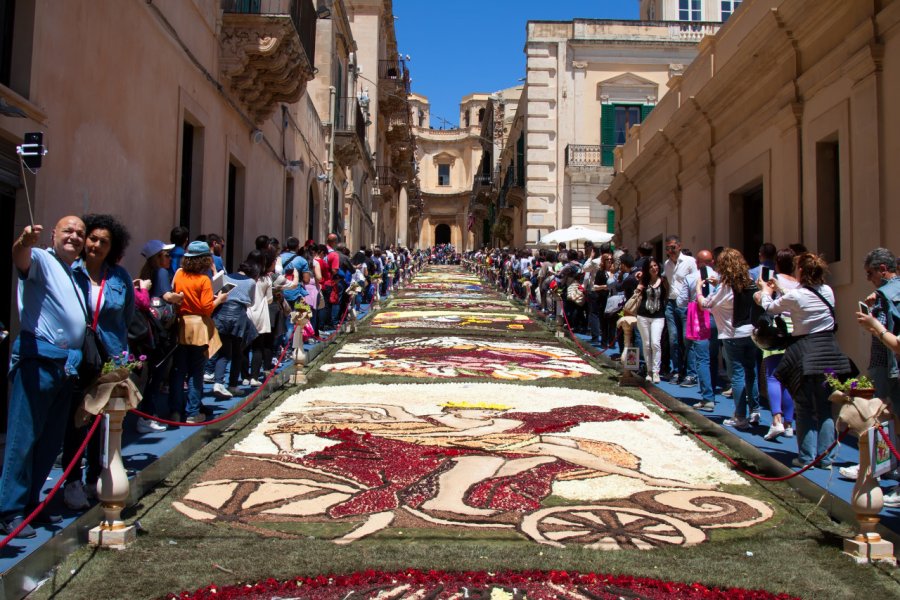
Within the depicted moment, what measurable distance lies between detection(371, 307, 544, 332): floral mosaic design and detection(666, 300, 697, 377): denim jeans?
7.16 metres

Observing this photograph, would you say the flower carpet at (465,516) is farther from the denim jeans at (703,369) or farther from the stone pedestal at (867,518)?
the denim jeans at (703,369)

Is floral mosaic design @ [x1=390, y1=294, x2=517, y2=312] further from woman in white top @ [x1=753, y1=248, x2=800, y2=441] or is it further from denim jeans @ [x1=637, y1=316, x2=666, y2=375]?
woman in white top @ [x1=753, y1=248, x2=800, y2=441]

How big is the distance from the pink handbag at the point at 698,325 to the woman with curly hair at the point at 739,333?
1.12 m

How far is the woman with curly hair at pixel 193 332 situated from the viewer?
26.3 ft

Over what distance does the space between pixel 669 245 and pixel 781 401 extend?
4.05m

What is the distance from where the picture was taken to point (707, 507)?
600 cm

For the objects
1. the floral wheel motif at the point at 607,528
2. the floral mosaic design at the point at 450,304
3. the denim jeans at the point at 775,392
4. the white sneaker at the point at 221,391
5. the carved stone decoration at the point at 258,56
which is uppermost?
the carved stone decoration at the point at 258,56

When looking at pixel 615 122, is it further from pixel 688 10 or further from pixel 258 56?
pixel 258 56

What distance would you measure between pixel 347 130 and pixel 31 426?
27.9 meters

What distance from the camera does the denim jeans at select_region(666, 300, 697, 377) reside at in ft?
38.0

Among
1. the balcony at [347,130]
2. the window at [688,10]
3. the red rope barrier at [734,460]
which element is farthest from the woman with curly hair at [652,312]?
the window at [688,10]

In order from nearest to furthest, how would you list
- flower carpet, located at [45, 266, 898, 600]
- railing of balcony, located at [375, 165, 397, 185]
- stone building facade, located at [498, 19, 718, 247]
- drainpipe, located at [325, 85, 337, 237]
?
flower carpet, located at [45, 266, 898, 600] → drainpipe, located at [325, 85, 337, 237] → stone building facade, located at [498, 19, 718, 247] → railing of balcony, located at [375, 165, 397, 185]

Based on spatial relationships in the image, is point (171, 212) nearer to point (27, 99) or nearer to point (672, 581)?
point (27, 99)

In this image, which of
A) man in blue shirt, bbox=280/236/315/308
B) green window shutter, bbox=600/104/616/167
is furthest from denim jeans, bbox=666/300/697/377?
green window shutter, bbox=600/104/616/167
